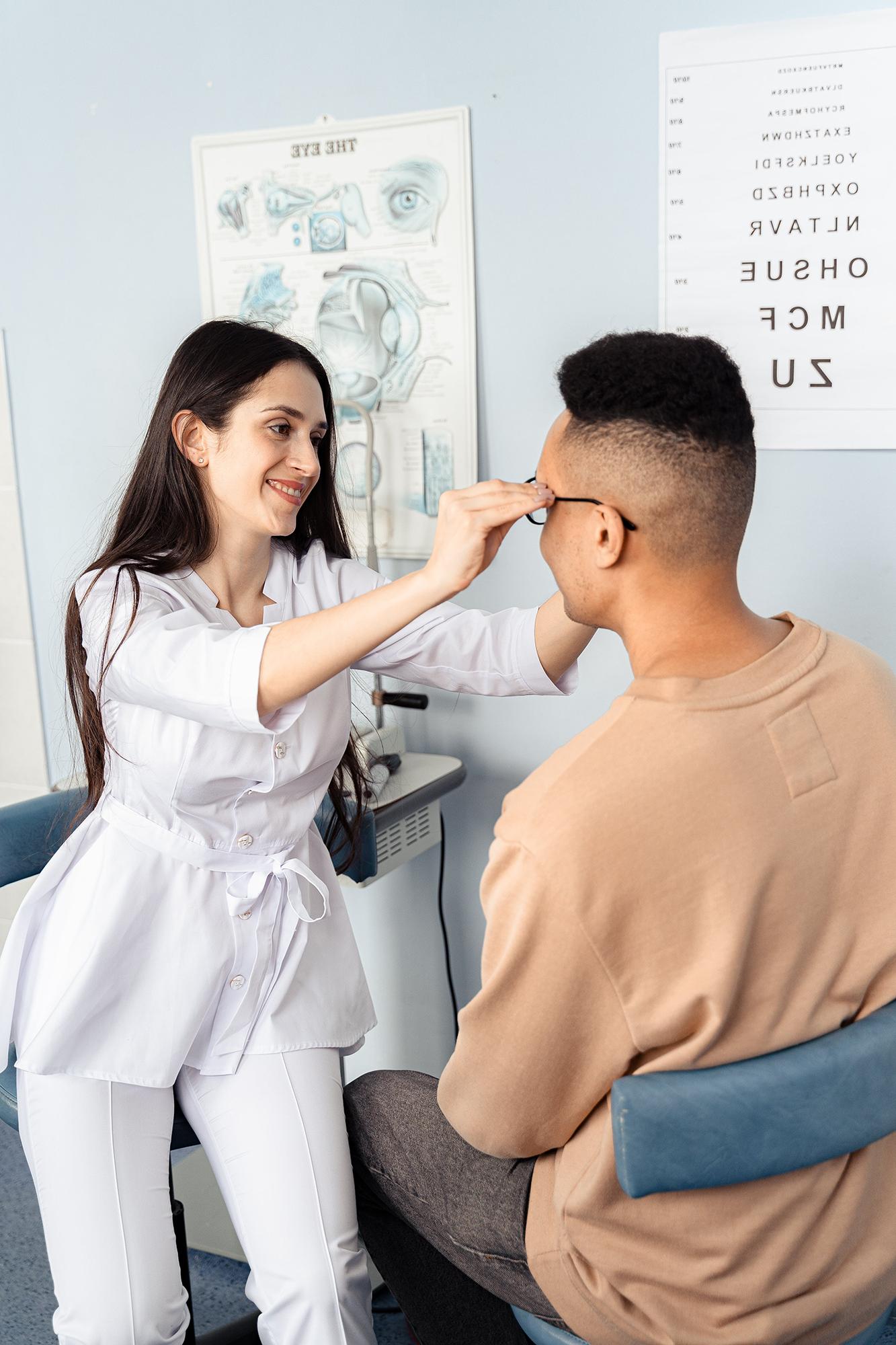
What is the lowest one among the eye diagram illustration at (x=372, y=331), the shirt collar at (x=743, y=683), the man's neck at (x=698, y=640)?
the shirt collar at (x=743, y=683)

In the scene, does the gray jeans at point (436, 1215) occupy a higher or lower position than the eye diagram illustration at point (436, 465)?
lower

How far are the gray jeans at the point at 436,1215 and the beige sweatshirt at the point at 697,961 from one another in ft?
0.29

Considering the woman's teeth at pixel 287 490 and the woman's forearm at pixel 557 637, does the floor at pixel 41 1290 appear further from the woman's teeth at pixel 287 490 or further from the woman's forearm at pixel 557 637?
the woman's teeth at pixel 287 490

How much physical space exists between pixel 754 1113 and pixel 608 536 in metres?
0.45

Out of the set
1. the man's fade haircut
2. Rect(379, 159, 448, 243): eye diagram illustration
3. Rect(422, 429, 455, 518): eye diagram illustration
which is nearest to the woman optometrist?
the man's fade haircut

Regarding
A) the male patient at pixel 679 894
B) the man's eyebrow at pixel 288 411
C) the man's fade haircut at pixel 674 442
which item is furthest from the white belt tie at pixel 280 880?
the man's fade haircut at pixel 674 442

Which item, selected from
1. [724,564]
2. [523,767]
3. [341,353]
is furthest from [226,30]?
[724,564]

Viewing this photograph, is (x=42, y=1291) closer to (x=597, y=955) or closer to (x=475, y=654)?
(x=475, y=654)

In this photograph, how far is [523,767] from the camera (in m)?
1.96

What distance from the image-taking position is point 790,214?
1.60 metres

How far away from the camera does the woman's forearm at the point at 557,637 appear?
4.73ft

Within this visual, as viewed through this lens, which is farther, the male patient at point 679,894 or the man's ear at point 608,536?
the man's ear at point 608,536

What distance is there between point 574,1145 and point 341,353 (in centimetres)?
135

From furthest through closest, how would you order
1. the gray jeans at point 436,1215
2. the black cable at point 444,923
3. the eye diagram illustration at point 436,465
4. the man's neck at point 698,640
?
1. the black cable at point 444,923
2. the eye diagram illustration at point 436,465
3. the gray jeans at point 436,1215
4. the man's neck at point 698,640
